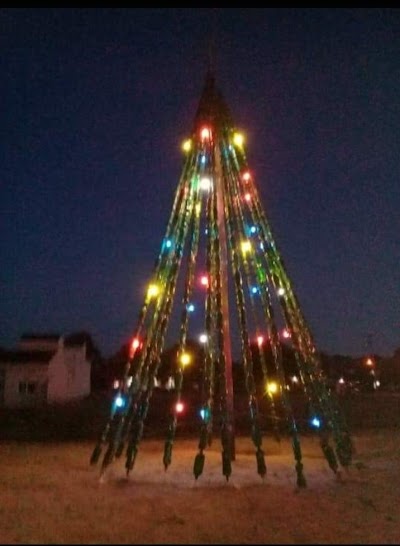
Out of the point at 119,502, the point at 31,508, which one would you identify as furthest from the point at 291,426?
the point at 31,508

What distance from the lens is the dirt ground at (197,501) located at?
5.41m

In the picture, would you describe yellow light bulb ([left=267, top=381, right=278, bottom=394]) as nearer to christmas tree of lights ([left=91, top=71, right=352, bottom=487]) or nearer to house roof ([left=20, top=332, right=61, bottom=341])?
christmas tree of lights ([left=91, top=71, right=352, bottom=487])

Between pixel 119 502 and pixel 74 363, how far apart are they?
1270 inches

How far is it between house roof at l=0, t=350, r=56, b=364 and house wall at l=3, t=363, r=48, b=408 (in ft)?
0.75

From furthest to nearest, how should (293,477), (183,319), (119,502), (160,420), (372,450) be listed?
(160,420) < (372,450) < (183,319) < (293,477) < (119,502)

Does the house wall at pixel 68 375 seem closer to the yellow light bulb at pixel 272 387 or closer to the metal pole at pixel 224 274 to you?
the yellow light bulb at pixel 272 387

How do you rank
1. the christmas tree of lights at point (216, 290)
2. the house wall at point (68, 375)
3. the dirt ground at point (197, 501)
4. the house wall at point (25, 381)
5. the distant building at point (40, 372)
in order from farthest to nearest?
1. the house wall at point (68, 375)
2. the distant building at point (40, 372)
3. the house wall at point (25, 381)
4. the christmas tree of lights at point (216, 290)
5. the dirt ground at point (197, 501)

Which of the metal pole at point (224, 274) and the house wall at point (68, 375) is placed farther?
the house wall at point (68, 375)

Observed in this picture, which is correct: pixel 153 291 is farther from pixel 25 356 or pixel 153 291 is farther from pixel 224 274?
pixel 25 356

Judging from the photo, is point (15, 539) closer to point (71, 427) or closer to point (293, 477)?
point (293, 477)

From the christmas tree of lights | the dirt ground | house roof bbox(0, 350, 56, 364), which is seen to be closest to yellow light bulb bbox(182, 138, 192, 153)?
the christmas tree of lights

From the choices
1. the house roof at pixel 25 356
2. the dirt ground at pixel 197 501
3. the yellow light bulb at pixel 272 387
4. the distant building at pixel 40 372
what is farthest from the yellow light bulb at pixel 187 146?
the house roof at pixel 25 356

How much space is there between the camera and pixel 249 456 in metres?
11.5

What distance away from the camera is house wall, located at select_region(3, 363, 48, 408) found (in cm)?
3397
